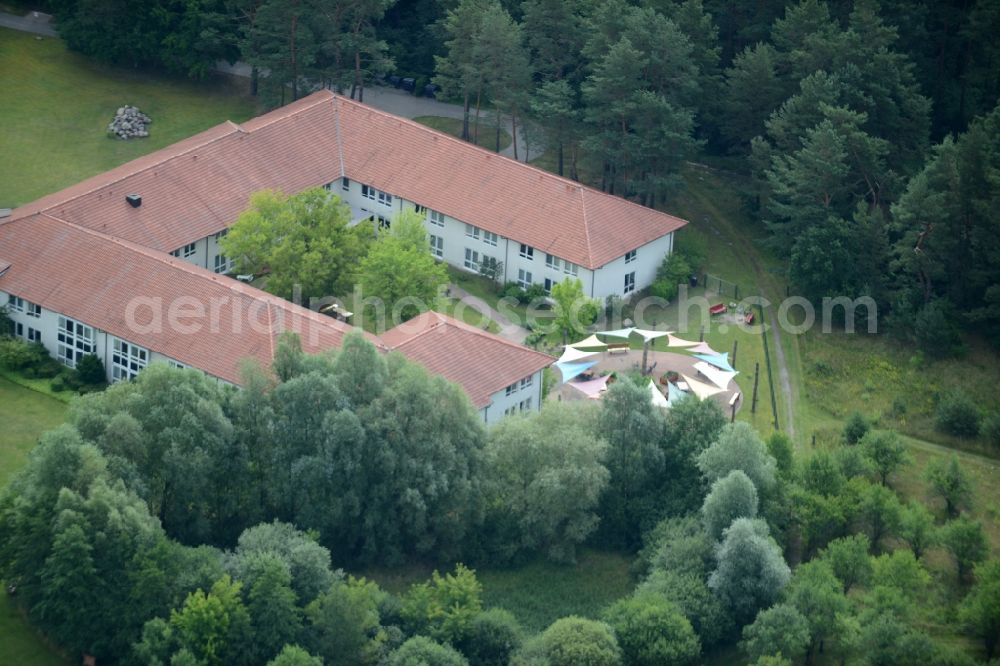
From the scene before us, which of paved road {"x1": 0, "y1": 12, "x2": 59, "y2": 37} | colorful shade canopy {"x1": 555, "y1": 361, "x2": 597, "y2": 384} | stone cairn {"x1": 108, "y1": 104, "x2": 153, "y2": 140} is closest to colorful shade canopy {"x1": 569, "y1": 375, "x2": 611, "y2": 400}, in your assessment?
colorful shade canopy {"x1": 555, "y1": 361, "x2": 597, "y2": 384}

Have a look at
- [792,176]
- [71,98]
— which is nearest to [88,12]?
[71,98]

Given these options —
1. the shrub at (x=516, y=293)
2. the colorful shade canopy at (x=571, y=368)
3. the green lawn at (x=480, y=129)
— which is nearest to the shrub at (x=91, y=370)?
the colorful shade canopy at (x=571, y=368)

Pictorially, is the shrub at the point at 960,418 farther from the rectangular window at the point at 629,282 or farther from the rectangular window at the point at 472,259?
the rectangular window at the point at 472,259

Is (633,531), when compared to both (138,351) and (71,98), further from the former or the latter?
(71,98)

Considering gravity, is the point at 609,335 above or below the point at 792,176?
below

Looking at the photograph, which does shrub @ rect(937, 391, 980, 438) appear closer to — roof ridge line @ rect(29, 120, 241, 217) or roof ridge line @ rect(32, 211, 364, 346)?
roof ridge line @ rect(32, 211, 364, 346)

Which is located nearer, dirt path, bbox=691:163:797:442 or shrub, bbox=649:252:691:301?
dirt path, bbox=691:163:797:442
